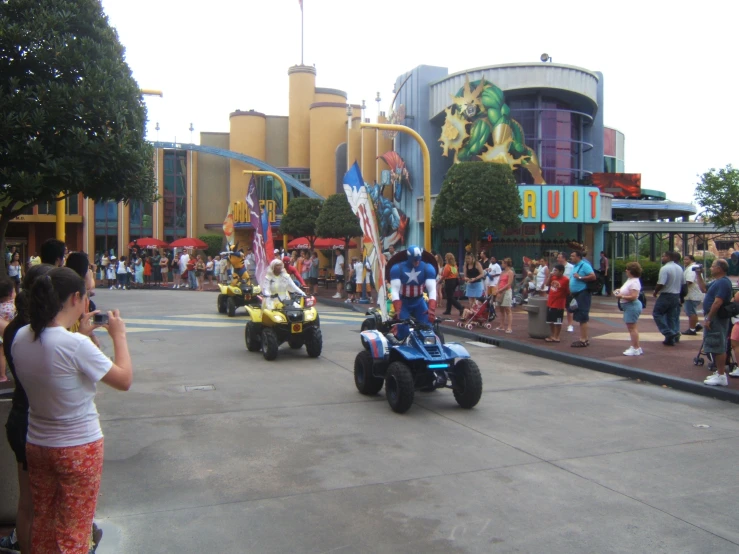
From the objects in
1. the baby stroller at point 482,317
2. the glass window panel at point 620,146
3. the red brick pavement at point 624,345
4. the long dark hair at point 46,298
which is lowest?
the red brick pavement at point 624,345

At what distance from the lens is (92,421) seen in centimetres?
313

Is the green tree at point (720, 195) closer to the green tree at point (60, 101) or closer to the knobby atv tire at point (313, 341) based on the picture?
the knobby atv tire at point (313, 341)

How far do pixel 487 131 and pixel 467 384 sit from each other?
21.0 m

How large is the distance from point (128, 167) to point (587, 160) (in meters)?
26.7

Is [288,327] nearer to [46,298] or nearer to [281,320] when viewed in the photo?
[281,320]

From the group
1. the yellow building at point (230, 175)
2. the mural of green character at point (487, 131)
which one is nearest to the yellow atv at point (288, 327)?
the mural of green character at point (487, 131)

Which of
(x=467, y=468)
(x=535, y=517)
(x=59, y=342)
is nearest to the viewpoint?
(x=59, y=342)

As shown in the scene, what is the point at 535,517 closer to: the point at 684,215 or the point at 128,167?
the point at 128,167

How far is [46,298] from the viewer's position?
3.02 m

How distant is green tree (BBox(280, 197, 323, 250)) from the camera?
104ft

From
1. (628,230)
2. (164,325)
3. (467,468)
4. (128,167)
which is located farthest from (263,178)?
(467,468)

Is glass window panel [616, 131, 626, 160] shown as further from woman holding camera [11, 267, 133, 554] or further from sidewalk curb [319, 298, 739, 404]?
woman holding camera [11, 267, 133, 554]

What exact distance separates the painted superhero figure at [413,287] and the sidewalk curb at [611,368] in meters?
3.31

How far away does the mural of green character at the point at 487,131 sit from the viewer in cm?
2695
